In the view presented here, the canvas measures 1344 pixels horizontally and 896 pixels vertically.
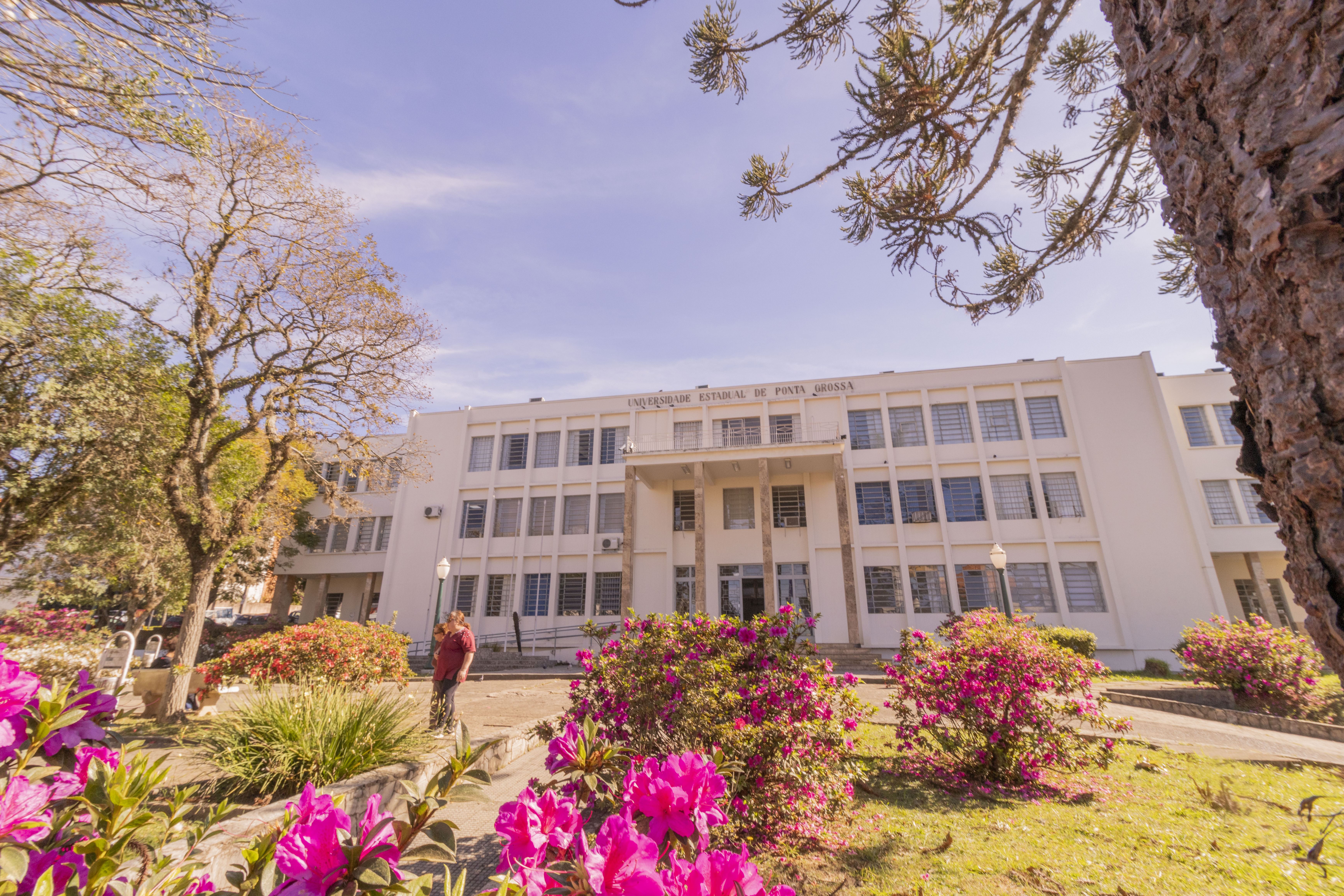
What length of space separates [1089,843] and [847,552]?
15.6 m

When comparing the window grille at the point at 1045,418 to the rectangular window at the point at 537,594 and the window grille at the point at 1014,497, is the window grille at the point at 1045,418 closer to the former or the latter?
the window grille at the point at 1014,497

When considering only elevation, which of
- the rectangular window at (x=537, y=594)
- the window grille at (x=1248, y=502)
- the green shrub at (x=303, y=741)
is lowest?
the green shrub at (x=303, y=741)

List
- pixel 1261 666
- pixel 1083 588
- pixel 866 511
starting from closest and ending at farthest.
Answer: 1. pixel 1261 666
2. pixel 1083 588
3. pixel 866 511

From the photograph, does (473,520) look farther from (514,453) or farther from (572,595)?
(572,595)

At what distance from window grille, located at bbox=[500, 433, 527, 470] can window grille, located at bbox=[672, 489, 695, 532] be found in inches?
295

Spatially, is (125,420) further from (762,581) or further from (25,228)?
(762,581)

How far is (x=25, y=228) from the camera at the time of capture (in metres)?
7.39

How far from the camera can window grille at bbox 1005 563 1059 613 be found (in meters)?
19.7

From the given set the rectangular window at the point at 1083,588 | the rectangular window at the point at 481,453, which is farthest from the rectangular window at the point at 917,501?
the rectangular window at the point at 481,453

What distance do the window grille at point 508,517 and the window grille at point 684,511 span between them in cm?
697

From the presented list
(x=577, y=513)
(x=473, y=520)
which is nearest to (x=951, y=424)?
(x=577, y=513)

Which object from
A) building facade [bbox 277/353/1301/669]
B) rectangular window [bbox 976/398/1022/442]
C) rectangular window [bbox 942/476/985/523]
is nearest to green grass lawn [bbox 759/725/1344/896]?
building facade [bbox 277/353/1301/669]

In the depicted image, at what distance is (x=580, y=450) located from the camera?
25.7 metres

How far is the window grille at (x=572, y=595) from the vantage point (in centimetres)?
2314
